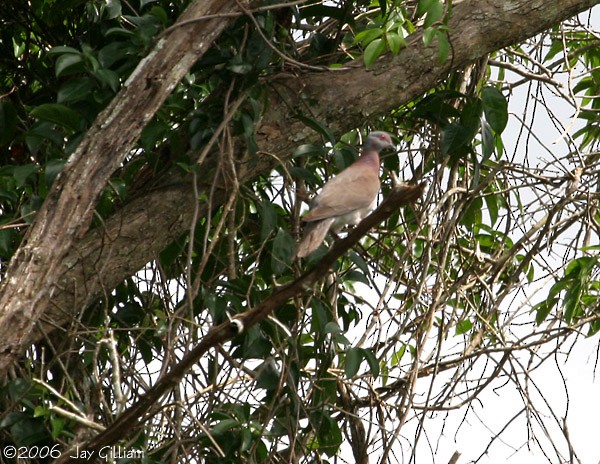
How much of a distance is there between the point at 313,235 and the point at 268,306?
3.04 ft

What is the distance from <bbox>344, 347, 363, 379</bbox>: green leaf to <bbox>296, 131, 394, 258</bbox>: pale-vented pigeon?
16.9 inches

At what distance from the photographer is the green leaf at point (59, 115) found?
3.37 meters

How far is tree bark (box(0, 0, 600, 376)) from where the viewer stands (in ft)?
9.49

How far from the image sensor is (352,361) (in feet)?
11.7

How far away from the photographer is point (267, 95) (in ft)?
12.5

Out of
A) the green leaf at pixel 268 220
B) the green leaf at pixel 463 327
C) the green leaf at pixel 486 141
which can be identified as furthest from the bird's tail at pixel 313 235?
the green leaf at pixel 463 327

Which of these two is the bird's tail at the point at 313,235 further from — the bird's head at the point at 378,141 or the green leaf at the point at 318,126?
the bird's head at the point at 378,141

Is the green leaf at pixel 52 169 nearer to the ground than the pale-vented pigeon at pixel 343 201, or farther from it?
nearer to the ground

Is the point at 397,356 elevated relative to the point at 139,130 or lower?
elevated

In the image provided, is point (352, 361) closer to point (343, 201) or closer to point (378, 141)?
point (343, 201)

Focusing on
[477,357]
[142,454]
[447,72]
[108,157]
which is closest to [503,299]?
[477,357]

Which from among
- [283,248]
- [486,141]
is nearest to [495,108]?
[486,141]

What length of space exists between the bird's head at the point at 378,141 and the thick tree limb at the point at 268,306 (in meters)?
1.45

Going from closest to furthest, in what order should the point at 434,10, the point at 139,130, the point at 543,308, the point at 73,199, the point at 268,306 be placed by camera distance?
the point at 268,306 → the point at 73,199 → the point at 139,130 → the point at 434,10 → the point at 543,308
